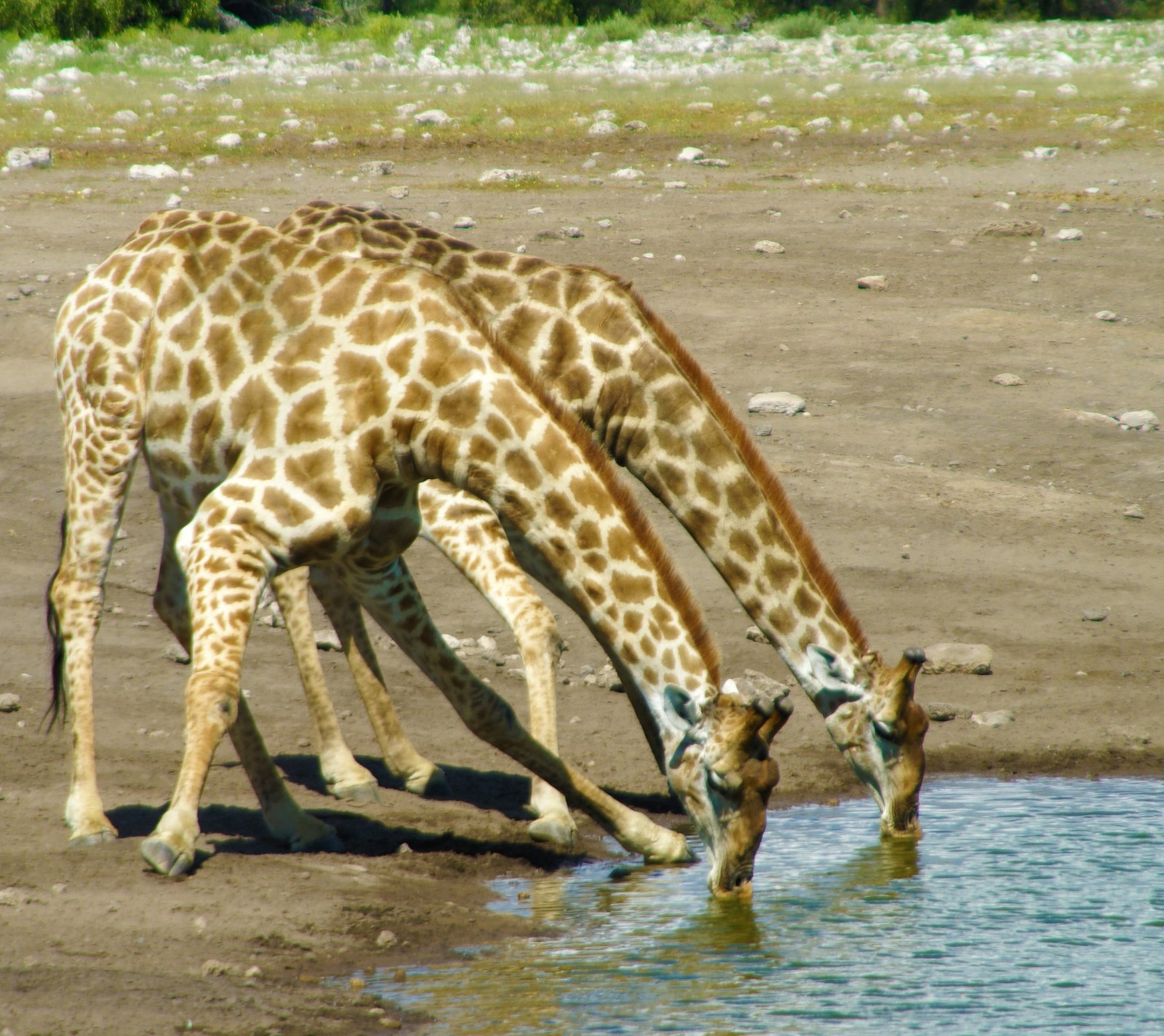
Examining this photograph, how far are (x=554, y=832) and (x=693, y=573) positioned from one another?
2706 mm

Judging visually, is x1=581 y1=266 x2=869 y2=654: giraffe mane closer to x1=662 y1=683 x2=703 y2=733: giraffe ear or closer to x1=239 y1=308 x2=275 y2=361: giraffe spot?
x1=662 y1=683 x2=703 y2=733: giraffe ear

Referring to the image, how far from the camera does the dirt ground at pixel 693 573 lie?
455 centimetres

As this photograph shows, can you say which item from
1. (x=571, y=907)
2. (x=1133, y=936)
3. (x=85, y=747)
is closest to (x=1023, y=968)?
(x=1133, y=936)

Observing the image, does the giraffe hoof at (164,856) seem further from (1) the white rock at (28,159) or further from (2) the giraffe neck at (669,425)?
(1) the white rock at (28,159)

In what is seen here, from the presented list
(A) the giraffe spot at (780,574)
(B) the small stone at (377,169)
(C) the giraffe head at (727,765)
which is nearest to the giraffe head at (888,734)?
(A) the giraffe spot at (780,574)

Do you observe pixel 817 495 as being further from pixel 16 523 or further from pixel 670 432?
pixel 16 523

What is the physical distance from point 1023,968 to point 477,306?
3292 mm

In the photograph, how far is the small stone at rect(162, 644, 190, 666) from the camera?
709cm

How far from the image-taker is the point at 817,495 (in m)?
8.95

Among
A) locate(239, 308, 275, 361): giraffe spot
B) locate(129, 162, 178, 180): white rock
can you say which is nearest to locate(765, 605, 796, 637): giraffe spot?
locate(239, 308, 275, 361): giraffe spot

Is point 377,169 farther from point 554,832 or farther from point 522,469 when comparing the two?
point 522,469

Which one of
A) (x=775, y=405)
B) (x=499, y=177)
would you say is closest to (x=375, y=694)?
(x=775, y=405)

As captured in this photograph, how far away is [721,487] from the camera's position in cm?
587

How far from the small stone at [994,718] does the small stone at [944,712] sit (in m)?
0.04
